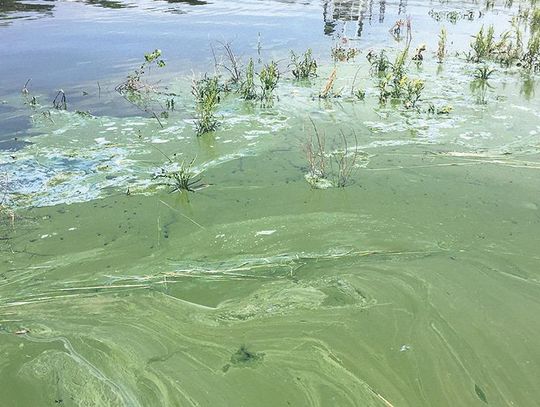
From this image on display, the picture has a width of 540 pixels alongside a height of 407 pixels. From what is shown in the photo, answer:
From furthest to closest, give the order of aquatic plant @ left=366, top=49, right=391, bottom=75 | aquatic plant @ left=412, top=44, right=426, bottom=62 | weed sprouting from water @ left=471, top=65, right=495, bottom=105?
aquatic plant @ left=412, top=44, right=426, bottom=62 → aquatic plant @ left=366, top=49, right=391, bottom=75 → weed sprouting from water @ left=471, top=65, right=495, bottom=105

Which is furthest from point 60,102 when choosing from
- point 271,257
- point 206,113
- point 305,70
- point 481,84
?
point 481,84

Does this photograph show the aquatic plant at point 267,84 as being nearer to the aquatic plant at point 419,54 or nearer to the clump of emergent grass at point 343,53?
the clump of emergent grass at point 343,53

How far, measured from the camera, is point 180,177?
330 cm

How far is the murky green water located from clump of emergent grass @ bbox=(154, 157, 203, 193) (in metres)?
0.08

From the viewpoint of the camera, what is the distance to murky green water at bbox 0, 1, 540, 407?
1.91 m

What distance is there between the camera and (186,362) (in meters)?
1.97

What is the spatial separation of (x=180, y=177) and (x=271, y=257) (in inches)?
39.9

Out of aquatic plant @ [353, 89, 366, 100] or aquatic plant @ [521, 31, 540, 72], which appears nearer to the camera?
aquatic plant @ [353, 89, 366, 100]

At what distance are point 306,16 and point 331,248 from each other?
7.94m

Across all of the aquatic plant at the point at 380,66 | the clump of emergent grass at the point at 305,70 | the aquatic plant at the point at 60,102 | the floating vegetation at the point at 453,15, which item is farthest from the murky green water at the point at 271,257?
the floating vegetation at the point at 453,15

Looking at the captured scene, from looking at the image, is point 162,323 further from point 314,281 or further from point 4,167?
point 4,167

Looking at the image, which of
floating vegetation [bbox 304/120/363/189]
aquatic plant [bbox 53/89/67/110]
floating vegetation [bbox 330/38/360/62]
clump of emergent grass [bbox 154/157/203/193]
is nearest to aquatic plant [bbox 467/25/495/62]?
floating vegetation [bbox 330/38/360/62]

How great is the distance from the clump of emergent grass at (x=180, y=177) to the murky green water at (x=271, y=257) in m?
0.08

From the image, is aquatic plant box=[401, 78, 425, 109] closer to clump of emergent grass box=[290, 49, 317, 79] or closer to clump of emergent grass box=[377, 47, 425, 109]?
clump of emergent grass box=[377, 47, 425, 109]
